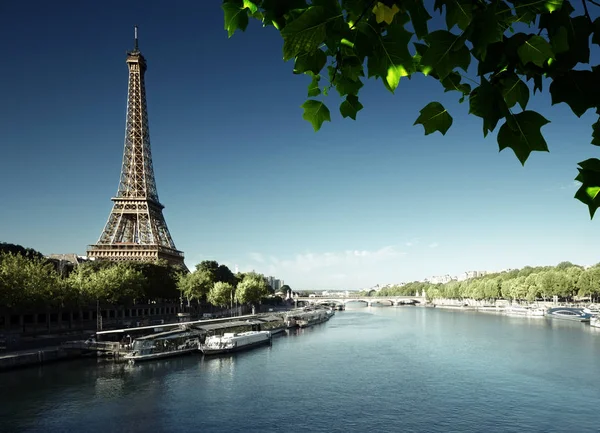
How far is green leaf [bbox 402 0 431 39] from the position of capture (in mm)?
2393

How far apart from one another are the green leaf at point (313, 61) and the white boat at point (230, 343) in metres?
52.9

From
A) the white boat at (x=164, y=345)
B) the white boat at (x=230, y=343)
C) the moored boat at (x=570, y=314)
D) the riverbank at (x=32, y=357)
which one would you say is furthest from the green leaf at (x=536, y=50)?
the moored boat at (x=570, y=314)

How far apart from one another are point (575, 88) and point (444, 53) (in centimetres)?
65

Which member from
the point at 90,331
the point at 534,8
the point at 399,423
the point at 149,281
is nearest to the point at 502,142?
the point at 534,8

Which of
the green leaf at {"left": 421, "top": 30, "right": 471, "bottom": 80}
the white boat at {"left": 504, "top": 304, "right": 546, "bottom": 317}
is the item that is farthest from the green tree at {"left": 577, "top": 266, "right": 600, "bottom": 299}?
the green leaf at {"left": 421, "top": 30, "right": 471, "bottom": 80}

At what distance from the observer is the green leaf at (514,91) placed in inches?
86.3

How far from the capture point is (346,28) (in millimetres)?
2309

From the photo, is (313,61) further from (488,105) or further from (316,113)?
(488,105)

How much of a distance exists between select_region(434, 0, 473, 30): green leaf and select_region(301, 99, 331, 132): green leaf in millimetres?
1069

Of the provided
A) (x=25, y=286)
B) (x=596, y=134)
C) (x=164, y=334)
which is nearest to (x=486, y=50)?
(x=596, y=134)

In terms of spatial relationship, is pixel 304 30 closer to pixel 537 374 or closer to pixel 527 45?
pixel 527 45

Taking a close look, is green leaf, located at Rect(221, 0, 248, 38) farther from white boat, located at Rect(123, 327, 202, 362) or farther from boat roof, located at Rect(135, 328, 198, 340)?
boat roof, located at Rect(135, 328, 198, 340)

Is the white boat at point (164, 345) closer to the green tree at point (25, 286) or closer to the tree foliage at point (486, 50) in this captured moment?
the green tree at point (25, 286)

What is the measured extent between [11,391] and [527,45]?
128ft
